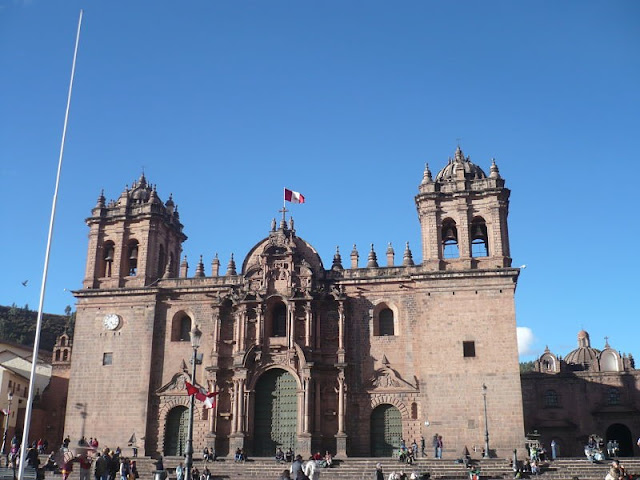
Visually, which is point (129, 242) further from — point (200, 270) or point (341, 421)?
point (341, 421)

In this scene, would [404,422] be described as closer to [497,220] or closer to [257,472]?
[257,472]

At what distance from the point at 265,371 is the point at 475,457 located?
37.6ft

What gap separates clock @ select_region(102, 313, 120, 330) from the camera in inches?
1510

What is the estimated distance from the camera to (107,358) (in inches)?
1490

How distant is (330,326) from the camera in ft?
120

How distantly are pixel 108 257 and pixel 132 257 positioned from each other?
1.54 meters

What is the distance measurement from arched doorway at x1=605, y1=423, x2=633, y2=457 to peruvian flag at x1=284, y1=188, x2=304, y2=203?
28.8 metres

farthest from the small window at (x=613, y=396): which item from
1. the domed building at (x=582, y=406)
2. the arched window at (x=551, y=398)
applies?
the arched window at (x=551, y=398)

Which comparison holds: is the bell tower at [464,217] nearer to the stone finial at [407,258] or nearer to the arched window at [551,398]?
the stone finial at [407,258]

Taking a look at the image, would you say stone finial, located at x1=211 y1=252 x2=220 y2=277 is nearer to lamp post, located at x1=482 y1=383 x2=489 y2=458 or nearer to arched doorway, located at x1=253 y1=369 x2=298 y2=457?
arched doorway, located at x1=253 y1=369 x2=298 y2=457

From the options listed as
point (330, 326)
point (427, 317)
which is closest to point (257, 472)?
point (330, 326)

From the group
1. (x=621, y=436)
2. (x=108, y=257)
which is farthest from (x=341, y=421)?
(x=621, y=436)

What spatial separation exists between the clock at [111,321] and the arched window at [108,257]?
3.31 meters

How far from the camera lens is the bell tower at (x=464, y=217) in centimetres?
3575
